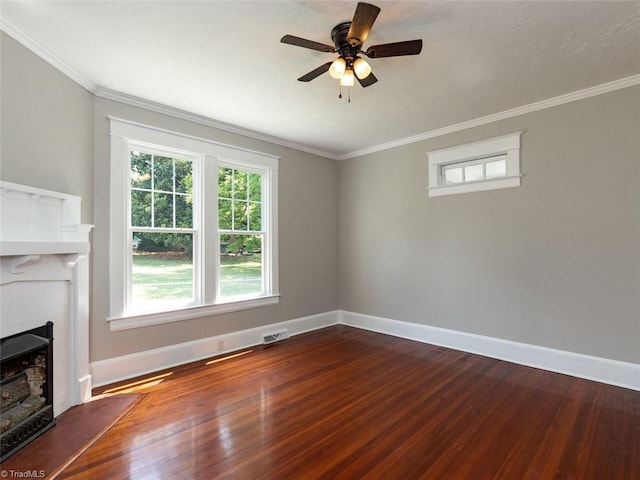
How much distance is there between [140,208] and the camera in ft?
10.8

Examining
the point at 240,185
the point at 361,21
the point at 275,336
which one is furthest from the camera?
the point at 275,336

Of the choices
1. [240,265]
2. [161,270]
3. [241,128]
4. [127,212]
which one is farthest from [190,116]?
[240,265]

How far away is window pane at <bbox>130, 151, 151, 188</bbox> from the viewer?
10.7 feet

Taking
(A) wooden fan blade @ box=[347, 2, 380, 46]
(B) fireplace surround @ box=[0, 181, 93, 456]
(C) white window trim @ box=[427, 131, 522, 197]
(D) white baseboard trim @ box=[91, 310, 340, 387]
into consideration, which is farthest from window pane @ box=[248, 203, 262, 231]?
(A) wooden fan blade @ box=[347, 2, 380, 46]

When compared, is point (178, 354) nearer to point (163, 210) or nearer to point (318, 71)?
point (163, 210)

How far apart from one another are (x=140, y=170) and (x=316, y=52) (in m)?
2.19

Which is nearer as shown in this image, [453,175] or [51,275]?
[51,275]

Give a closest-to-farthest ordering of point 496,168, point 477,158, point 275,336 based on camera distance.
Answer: point 496,168
point 477,158
point 275,336

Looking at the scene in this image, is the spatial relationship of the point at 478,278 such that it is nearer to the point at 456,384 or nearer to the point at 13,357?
the point at 456,384

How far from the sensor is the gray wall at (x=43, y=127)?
7.03 ft

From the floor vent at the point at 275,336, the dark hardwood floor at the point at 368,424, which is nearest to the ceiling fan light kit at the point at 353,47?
the dark hardwood floor at the point at 368,424

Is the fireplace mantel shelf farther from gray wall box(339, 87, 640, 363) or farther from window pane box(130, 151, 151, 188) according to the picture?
gray wall box(339, 87, 640, 363)

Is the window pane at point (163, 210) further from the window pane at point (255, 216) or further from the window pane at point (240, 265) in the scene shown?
the window pane at point (255, 216)

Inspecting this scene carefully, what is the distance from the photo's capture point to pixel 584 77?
2807mm
